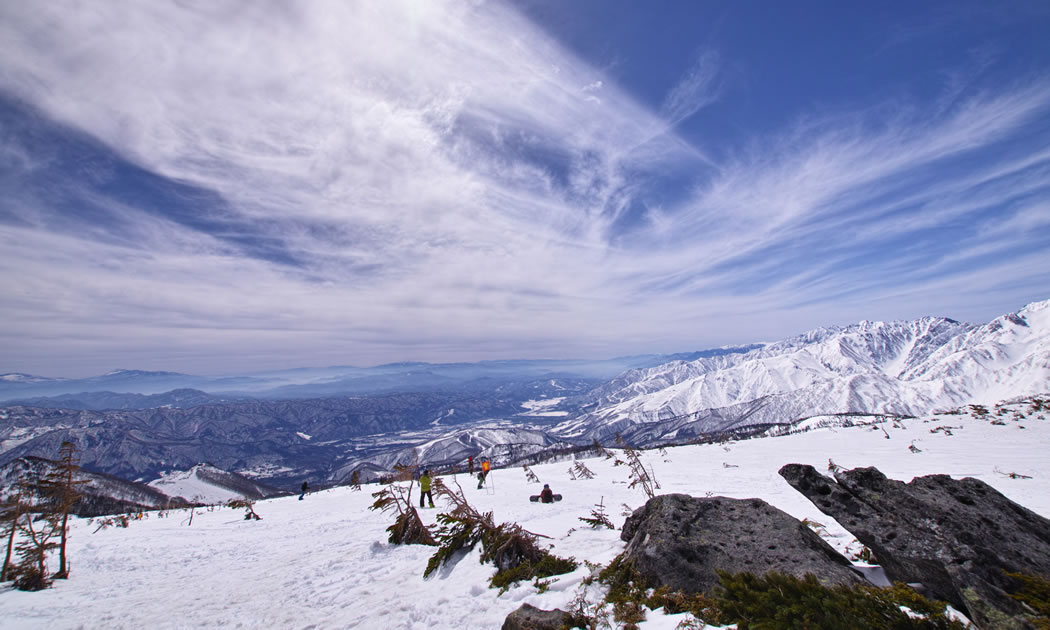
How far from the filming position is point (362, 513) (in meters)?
22.1

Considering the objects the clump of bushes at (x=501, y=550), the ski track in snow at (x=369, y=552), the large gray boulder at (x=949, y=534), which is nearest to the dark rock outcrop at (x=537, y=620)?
the ski track in snow at (x=369, y=552)

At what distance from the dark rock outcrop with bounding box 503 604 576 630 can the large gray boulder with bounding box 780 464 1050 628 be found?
506cm

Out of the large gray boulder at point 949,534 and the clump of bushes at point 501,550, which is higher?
the large gray boulder at point 949,534

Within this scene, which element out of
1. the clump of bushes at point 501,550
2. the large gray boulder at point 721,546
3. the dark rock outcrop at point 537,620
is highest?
the large gray boulder at point 721,546

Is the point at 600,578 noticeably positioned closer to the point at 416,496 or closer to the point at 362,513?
the point at 362,513

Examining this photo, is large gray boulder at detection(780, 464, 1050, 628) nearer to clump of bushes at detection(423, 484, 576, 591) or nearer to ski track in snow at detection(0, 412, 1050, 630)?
ski track in snow at detection(0, 412, 1050, 630)

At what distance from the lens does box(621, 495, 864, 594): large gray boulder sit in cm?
695

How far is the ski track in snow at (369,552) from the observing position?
9.30 m

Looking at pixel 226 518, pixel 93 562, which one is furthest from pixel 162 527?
pixel 93 562

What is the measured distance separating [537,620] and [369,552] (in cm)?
975

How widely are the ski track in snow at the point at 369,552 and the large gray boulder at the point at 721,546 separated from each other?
3.61 ft

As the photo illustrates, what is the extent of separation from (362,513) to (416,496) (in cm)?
395

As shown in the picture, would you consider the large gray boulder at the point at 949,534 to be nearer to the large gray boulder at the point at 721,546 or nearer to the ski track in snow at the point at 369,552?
the large gray boulder at the point at 721,546

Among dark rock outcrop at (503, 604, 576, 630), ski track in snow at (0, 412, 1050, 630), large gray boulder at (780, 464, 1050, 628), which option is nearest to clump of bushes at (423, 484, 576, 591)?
ski track in snow at (0, 412, 1050, 630)
